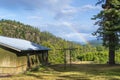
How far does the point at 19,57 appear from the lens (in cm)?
3200

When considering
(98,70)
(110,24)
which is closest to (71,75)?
(98,70)

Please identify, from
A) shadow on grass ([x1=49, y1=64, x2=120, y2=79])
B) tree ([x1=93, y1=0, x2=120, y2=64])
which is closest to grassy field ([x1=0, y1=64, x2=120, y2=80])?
shadow on grass ([x1=49, y1=64, x2=120, y2=79])

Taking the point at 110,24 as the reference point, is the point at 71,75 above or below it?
below

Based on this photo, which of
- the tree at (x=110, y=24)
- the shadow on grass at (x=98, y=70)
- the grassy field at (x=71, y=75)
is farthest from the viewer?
the tree at (x=110, y=24)

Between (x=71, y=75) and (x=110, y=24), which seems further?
(x=110, y=24)

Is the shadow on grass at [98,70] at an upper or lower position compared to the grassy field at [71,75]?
upper

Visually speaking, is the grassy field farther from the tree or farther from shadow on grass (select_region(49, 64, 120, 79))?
the tree

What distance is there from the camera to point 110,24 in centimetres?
3784

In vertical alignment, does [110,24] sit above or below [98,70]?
above

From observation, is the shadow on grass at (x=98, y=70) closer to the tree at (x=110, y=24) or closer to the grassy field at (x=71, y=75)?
the grassy field at (x=71, y=75)

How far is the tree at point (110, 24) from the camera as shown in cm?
3750

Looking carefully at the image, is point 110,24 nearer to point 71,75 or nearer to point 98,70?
point 98,70

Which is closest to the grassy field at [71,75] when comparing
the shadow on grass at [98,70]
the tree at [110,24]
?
the shadow on grass at [98,70]

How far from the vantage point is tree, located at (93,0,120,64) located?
37.5m
